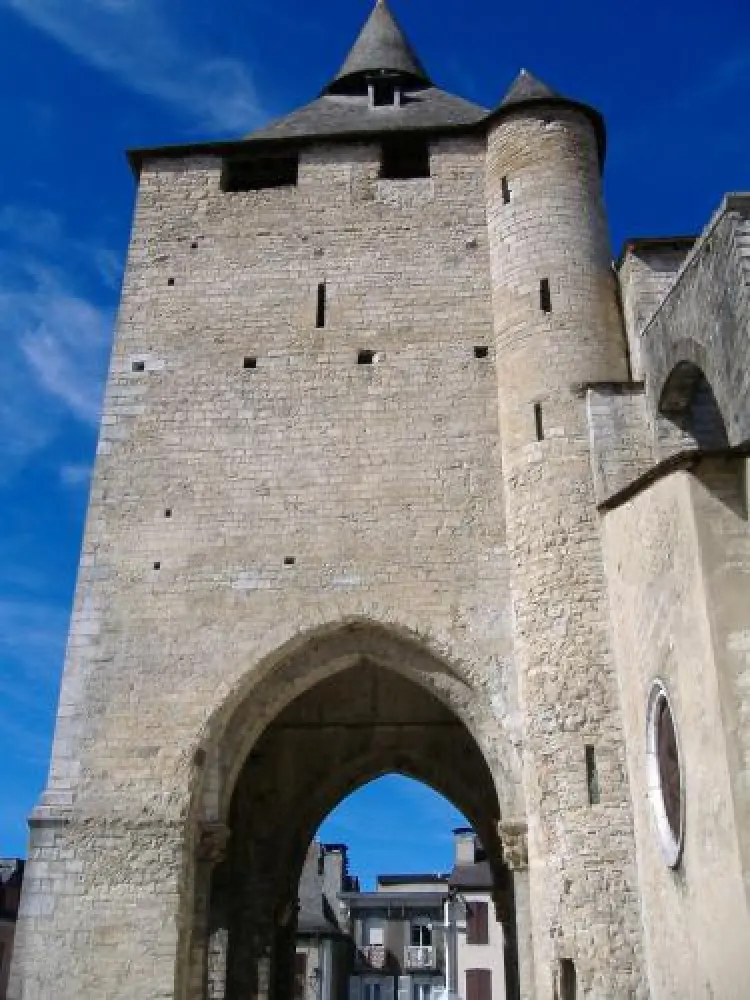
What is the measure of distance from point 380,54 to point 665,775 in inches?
448

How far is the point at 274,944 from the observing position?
10.9 meters

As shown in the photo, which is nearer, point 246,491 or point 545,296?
point 246,491

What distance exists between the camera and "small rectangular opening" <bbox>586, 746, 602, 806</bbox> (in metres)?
7.56

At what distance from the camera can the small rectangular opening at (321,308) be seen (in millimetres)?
10334

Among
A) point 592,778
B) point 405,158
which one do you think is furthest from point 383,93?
point 592,778

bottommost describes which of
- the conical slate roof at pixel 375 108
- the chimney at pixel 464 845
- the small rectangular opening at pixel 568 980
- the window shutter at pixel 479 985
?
the small rectangular opening at pixel 568 980

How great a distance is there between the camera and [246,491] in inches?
371

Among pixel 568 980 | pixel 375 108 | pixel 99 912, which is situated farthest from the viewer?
pixel 375 108

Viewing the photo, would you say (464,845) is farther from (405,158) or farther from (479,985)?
(405,158)

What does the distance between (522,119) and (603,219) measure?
1453 millimetres

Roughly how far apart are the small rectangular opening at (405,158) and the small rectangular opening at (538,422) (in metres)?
3.71

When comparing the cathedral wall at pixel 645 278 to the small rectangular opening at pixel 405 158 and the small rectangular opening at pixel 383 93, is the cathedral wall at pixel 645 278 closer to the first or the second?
the small rectangular opening at pixel 405 158

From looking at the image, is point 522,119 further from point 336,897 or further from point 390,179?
point 336,897

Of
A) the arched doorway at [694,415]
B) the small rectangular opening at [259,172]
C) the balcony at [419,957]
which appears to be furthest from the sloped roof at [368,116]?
the balcony at [419,957]
